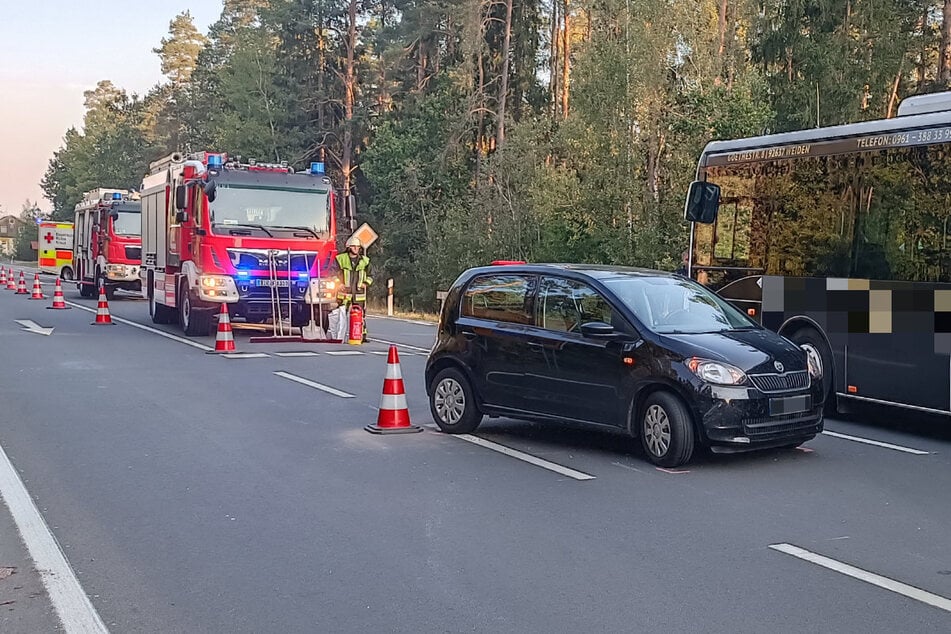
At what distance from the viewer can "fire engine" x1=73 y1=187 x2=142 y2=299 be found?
111 feet

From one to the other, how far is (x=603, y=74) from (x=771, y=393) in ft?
81.9

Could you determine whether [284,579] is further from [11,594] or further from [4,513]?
[4,513]

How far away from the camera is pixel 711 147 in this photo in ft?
42.8

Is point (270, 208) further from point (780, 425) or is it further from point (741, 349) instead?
point (780, 425)

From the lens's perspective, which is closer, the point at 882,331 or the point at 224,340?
the point at 882,331

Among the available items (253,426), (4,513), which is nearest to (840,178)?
(253,426)

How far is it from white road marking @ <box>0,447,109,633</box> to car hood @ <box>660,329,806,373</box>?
488 cm

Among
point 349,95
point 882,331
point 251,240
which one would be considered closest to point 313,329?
point 251,240

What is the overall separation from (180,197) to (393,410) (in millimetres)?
12047

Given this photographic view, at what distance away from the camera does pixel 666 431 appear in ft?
28.0

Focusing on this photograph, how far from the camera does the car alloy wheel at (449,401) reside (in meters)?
10.2

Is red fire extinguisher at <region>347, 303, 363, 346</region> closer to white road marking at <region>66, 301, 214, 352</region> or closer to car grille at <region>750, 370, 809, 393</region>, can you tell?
white road marking at <region>66, 301, 214, 352</region>

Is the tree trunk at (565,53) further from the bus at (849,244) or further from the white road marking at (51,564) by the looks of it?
the white road marking at (51,564)

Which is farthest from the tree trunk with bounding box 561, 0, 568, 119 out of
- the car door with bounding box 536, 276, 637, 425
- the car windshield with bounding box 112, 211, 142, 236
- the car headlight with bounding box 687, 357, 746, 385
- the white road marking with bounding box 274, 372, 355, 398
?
the car headlight with bounding box 687, 357, 746, 385
